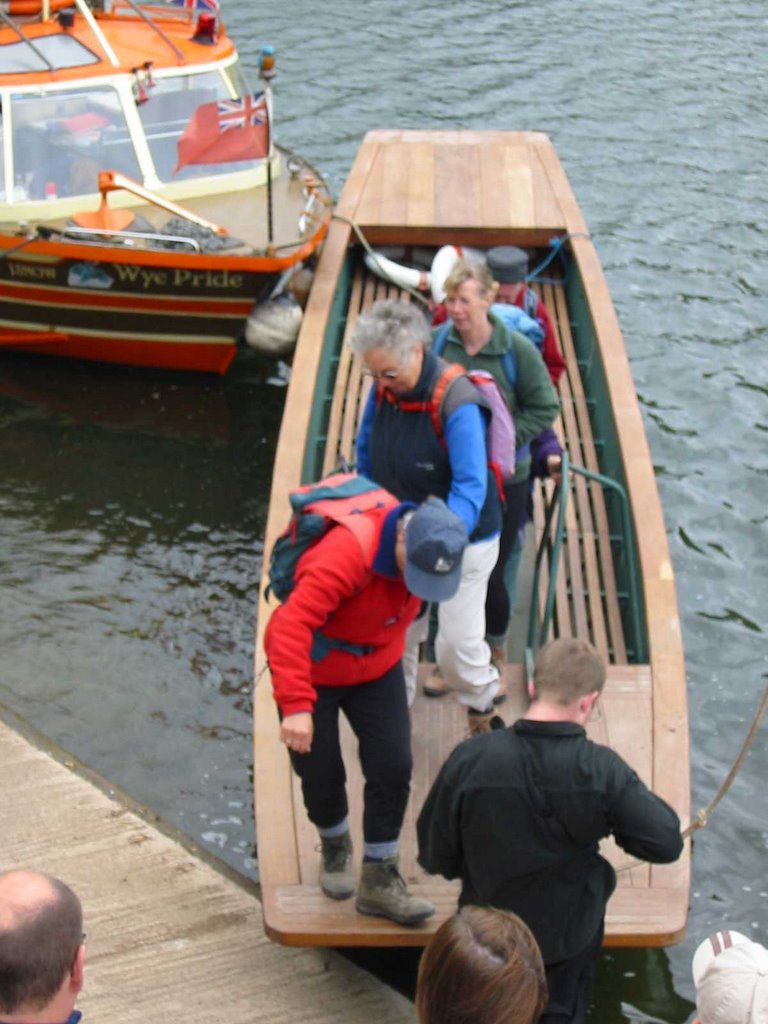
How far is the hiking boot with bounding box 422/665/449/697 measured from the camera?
601cm

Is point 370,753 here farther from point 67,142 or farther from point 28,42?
point 28,42

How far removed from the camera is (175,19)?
458 inches

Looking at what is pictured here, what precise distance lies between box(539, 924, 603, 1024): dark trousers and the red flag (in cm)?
645

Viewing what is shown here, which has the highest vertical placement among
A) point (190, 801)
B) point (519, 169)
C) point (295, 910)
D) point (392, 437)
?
point (392, 437)

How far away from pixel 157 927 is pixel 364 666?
1836 millimetres

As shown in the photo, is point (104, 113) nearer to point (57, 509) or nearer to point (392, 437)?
point (57, 509)

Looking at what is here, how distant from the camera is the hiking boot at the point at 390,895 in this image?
4.93 meters

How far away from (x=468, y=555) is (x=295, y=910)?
1462 millimetres

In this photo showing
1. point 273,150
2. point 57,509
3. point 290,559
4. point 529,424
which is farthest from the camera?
point 273,150

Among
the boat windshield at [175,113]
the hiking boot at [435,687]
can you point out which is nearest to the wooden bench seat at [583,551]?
the hiking boot at [435,687]

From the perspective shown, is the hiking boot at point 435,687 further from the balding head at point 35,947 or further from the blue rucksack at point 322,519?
the balding head at point 35,947

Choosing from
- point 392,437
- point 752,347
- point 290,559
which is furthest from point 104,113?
point 290,559

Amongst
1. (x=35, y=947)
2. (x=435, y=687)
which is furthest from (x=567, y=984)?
(x=35, y=947)

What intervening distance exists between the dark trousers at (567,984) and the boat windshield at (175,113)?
296 inches
